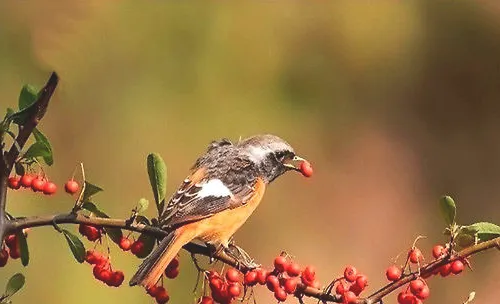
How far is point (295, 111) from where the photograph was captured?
10.4 feet

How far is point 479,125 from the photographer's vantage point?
3.35 meters

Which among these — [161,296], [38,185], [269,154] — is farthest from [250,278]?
[269,154]

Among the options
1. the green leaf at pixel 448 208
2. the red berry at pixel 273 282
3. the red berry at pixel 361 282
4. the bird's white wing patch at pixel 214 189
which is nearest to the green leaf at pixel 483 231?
the green leaf at pixel 448 208

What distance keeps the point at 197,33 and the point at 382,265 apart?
1097mm

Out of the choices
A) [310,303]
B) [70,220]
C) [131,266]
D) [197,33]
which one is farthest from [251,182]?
[197,33]

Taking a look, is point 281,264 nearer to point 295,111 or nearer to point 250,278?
point 250,278

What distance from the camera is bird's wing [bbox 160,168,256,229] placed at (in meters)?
1.32

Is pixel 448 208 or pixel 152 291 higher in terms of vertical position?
pixel 448 208

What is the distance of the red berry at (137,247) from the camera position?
3.69 ft

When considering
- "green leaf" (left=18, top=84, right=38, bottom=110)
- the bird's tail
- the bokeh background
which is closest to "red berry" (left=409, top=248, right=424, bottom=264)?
the bird's tail

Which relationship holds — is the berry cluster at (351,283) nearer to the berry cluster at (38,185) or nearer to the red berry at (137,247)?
the red berry at (137,247)

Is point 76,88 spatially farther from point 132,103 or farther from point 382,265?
point 382,265

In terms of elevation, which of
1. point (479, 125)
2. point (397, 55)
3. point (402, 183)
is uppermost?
point (397, 55)

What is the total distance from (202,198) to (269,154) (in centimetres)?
22
